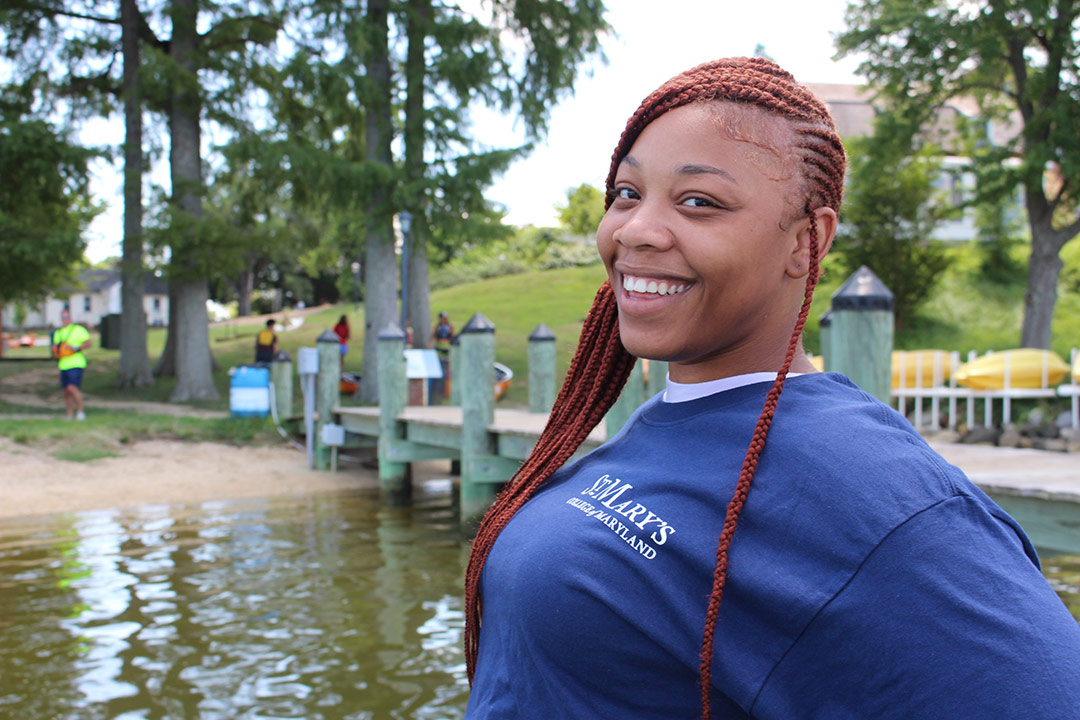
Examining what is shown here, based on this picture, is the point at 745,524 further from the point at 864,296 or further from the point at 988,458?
the point at 988,458

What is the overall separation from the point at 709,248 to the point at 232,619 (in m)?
6.07

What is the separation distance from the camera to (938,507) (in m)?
0.95

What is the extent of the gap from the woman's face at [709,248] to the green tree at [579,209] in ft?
169

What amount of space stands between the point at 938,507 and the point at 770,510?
0.56 feet

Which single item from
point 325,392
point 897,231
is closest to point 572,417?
point 325,392

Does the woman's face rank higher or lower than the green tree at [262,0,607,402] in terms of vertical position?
lower

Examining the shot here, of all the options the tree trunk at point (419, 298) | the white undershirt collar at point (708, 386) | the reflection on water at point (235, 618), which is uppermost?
the tree trunk at point (419, 298)

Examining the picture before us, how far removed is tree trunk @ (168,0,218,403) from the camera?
1928 centimetres

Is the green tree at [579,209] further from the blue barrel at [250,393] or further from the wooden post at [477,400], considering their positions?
the wooden post at [477,400]

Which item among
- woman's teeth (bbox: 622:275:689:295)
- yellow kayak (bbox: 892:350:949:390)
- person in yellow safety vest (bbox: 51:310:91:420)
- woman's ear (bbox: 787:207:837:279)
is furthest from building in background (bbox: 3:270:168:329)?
woman's ear (bbox: 787:207:837:279)

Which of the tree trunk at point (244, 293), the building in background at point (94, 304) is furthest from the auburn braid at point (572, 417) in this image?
the building in background at point (94, 304)

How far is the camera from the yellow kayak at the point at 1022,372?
1162 cm

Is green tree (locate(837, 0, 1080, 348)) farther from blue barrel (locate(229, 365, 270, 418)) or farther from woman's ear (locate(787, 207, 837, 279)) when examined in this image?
woman's ear (locate(787, 207, 837, 279))

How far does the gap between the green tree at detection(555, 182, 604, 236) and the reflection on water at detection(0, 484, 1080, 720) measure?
44.5 m
